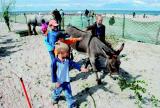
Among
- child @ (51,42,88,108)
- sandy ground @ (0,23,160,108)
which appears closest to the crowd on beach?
child @ (51,42,88,108)

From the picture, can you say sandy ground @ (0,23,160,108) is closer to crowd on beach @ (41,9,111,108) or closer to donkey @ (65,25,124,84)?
crowd on beach @ (41,9,111,108)

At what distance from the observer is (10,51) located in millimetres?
14586

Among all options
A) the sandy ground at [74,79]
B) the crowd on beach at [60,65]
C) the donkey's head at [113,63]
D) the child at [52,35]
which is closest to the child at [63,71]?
the crowd on beach at [60,65]

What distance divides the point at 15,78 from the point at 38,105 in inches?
86.0

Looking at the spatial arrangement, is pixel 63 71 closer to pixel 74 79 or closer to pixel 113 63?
pixel 113 63

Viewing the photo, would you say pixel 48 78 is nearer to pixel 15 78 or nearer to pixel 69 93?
pixel 15 78

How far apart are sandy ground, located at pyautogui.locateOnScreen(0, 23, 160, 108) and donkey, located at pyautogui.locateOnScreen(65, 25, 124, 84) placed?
684 mm

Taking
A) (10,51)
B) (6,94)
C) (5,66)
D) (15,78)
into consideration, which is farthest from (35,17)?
(6,94)

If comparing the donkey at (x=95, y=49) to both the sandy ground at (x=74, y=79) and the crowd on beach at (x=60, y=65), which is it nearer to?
the sandy ground at (x=74, y=79)

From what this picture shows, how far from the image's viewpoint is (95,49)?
32.4ft

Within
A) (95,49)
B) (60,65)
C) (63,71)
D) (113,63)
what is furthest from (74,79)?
A: (60,65)

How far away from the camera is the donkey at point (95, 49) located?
8.79 meters

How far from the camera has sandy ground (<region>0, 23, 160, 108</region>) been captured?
8.65 meters

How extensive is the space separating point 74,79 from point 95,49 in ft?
4.15
